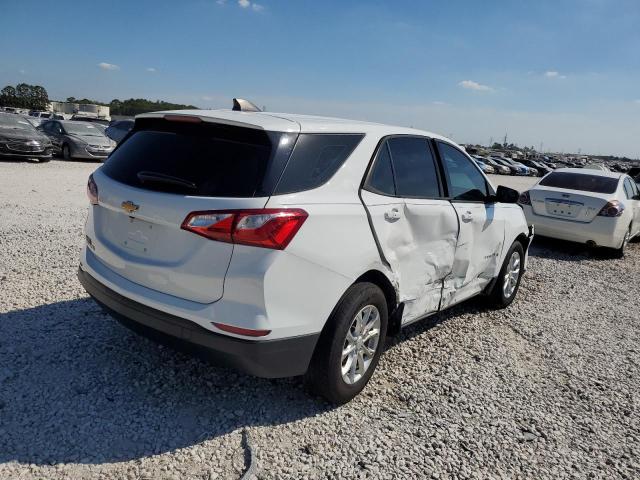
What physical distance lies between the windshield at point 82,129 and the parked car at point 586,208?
53.2 feet

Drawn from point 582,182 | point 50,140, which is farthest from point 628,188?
point 50,140

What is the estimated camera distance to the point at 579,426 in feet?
10.9

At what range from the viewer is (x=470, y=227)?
4363 mm

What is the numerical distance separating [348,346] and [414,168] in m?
1.47

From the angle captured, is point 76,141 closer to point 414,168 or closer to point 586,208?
point 586,208

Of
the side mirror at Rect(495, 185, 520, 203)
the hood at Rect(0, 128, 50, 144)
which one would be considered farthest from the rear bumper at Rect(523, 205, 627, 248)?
the hood at Rect(0, 128, 50, 144)

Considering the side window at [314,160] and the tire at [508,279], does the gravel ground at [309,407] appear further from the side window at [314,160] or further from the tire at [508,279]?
the side window at [314,160]

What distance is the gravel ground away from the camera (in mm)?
2654

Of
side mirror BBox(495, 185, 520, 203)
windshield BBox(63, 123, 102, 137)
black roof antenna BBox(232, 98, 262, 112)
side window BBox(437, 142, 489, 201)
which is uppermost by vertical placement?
black roof antenna BBox(232, 98, 262, 112)

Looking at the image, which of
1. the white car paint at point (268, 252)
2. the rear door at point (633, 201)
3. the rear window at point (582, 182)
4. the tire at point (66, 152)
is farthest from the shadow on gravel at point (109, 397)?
the tire at point (66, 152)

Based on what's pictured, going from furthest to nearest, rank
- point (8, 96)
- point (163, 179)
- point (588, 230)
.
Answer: point (8, 96)
point (588, 230)
point (163, 179)

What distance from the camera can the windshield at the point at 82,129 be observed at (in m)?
18.9

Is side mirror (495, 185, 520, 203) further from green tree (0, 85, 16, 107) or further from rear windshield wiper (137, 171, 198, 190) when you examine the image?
green tree (0, 85, 16, 107)

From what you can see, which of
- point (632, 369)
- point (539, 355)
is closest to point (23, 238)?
point (539, 355)
